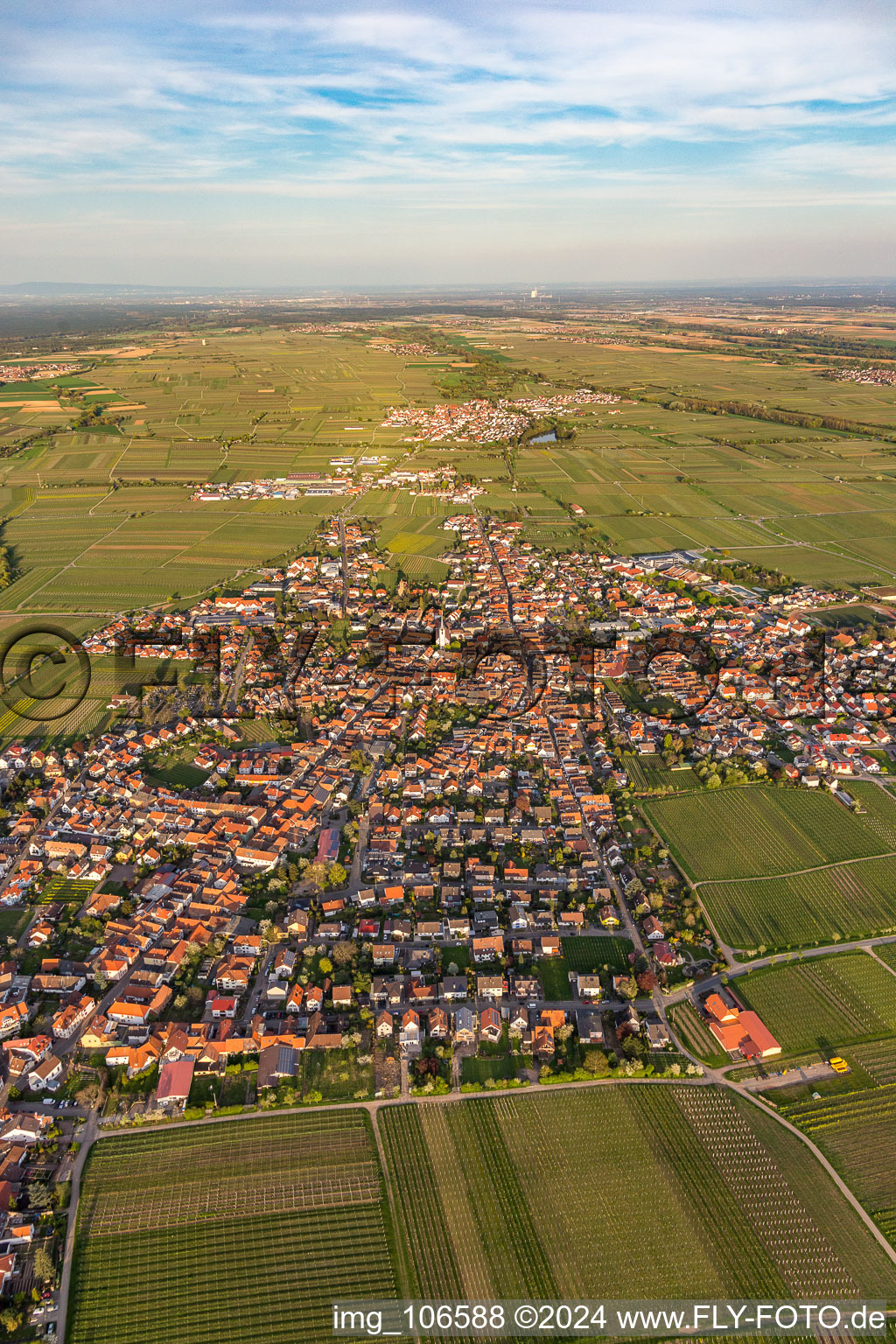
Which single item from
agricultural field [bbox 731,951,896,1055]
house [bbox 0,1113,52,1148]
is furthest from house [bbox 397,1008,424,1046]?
agricultural field [bbox 731,951,896,1055]

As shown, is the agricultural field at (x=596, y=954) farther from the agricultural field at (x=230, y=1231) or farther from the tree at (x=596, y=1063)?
the agricultural field at (x=230, y=1231)

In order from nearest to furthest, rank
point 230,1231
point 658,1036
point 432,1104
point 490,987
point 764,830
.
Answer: point 230,1231, point 432,1104, point 658,1036, point 490,987, point 764,830

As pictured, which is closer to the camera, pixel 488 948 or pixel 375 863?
pixel 488 948

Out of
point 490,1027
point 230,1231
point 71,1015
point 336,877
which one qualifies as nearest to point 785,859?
point 490,1027

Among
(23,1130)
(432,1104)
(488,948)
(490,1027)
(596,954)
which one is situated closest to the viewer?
(23,1130)

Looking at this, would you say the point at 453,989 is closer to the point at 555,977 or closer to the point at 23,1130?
the point at 555,977

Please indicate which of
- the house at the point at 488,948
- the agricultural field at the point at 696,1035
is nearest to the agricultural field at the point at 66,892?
the house at the point at 488,948

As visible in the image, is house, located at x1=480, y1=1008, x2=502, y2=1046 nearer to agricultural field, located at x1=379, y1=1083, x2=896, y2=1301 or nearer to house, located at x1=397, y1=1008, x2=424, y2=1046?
agricultural field, located at x1=379, y1=1083, x2=896, y2=1301

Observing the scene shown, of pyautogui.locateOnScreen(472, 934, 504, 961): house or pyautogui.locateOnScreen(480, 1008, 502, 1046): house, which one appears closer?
pyautogui.locateOnScreen(480, 1008, 502, 1046): house
